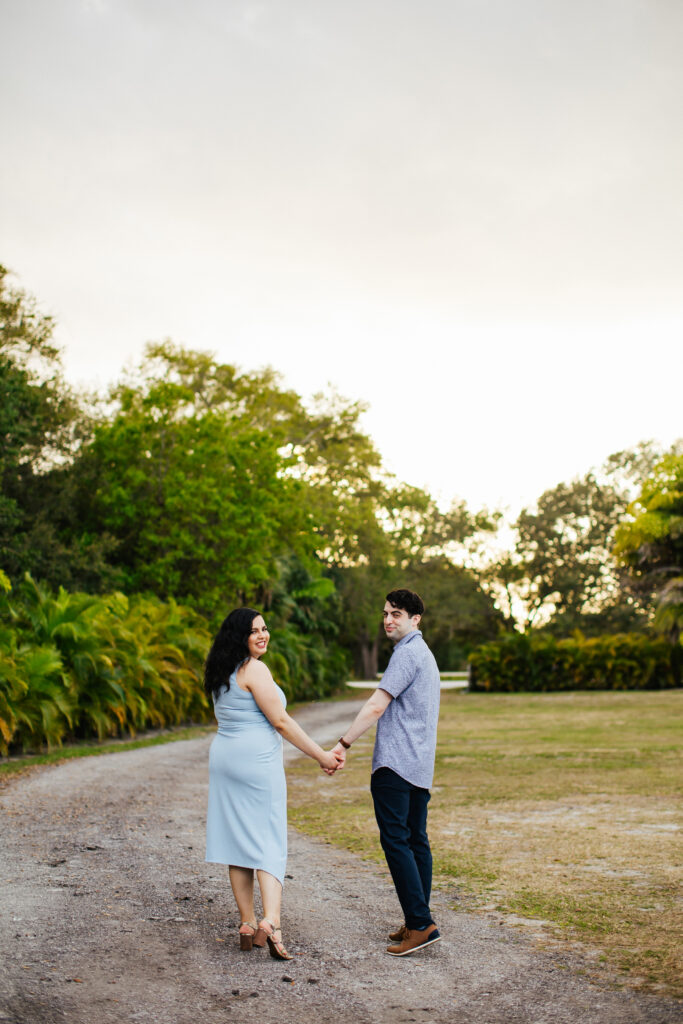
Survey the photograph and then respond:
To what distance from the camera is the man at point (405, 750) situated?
4.67 meters

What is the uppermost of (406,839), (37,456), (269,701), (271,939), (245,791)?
(37,456)

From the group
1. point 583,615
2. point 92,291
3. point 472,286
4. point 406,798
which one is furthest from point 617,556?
point 406,798

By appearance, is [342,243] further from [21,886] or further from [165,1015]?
[165,1015]

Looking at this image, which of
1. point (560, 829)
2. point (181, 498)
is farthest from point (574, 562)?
point (560, 829)

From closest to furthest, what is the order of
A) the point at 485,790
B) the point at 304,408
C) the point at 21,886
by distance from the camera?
the point at 21,886 → the point at 485,790 → the point at 304,408

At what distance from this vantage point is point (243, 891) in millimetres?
4672

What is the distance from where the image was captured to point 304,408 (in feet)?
109

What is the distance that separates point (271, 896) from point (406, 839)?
0.76 metres

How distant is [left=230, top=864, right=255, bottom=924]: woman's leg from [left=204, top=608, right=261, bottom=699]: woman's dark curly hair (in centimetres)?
92

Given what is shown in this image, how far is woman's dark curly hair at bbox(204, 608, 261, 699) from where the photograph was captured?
474cm

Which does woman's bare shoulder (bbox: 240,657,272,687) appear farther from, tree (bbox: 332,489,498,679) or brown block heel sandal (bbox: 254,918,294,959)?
tree (bbox: 332,489,498,679)

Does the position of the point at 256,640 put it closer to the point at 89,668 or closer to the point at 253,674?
the point at 253,674

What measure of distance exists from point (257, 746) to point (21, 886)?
219cm

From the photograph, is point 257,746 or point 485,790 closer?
point 257,746
